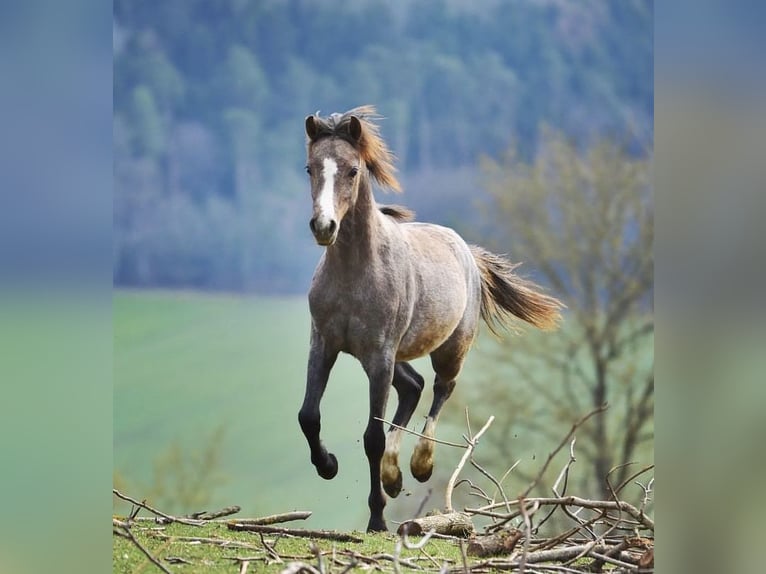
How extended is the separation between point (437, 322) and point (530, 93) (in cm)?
131

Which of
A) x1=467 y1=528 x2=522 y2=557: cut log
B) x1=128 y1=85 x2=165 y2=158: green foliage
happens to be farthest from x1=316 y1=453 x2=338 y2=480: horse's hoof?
x1=128 y1=85 x2=165 y2=158: green foliage

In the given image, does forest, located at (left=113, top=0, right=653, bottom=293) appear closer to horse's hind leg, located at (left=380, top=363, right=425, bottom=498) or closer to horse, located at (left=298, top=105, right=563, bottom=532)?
horse, located at (left=298, top=105, right=563, bottom=532)

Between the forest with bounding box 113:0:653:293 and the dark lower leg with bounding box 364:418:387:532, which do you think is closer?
the dark lower leg with bounding box 364:418:387:532

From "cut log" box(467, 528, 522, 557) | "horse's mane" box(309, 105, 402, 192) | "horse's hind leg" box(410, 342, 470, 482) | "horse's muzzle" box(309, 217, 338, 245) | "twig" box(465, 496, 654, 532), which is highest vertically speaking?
"horse's mane" box(309, 105, 402, 192)

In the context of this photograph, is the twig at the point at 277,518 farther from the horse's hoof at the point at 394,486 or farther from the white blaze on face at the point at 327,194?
the white blaze on face at the point at 327,194

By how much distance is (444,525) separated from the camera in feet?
12.6

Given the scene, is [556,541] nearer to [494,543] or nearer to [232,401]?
[494,543]

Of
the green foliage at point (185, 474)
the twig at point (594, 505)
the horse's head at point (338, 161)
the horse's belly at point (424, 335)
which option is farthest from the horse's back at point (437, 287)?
the green foliage at point (185, 474)

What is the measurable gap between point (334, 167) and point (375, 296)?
1.93 feet

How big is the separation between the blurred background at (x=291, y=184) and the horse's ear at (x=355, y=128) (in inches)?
20.6

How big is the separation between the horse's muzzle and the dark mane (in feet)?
2.24

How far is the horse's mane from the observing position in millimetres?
3797
